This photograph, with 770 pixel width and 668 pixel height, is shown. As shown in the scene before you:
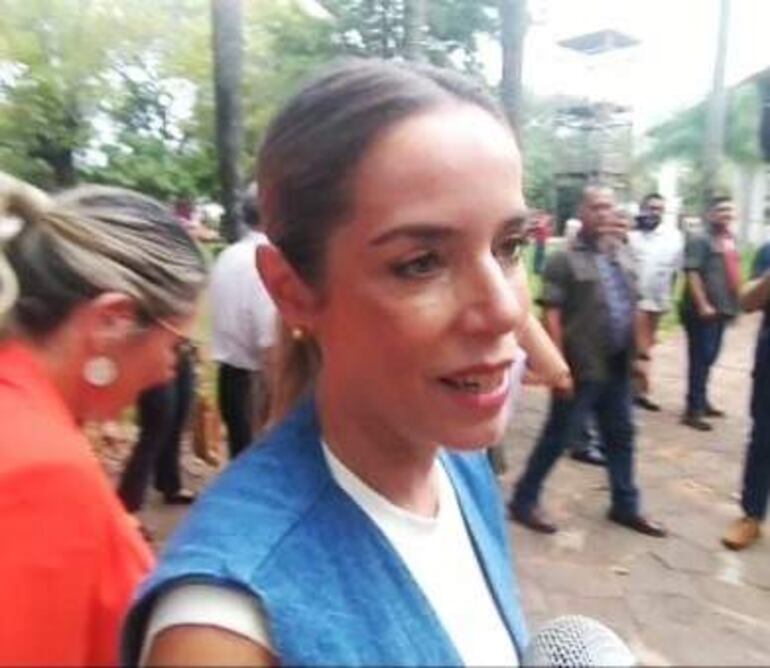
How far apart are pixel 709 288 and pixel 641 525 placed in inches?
92.3

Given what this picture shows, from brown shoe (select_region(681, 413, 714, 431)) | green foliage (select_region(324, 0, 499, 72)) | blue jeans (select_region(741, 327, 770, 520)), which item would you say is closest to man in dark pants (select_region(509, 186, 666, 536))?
blue jeans (select_region(741, 327, 770, 520))

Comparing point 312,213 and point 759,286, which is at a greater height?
point 312,213

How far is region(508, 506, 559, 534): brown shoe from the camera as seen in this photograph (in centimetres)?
455

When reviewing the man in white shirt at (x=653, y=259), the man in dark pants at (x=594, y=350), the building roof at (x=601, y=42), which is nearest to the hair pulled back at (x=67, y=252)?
the man in dark pants at (x=594, y=350)

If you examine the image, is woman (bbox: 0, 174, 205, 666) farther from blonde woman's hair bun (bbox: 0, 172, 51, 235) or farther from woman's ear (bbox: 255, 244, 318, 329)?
A: woman's ear (bbox: 255, 244, 318, 329)

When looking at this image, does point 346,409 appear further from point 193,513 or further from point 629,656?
point 629,656

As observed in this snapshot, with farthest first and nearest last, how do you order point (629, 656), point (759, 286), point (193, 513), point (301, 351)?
1. point (759, 286)
2. point (301, 351)
3. point (193, 513)
4. point (629, 656)

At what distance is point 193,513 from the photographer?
2.60ft

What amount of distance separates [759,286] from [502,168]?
3.42 meters

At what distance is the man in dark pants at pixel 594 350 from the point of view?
4.44 meters

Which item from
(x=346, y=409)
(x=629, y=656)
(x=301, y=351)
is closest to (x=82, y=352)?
(x=301, y=351)

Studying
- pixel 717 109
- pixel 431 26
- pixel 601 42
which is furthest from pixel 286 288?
pixel 601 42

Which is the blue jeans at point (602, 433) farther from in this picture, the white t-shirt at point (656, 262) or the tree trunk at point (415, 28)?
the white t-shirt at point (656, 262)

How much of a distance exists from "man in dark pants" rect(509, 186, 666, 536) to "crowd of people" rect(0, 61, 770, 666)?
333cm
